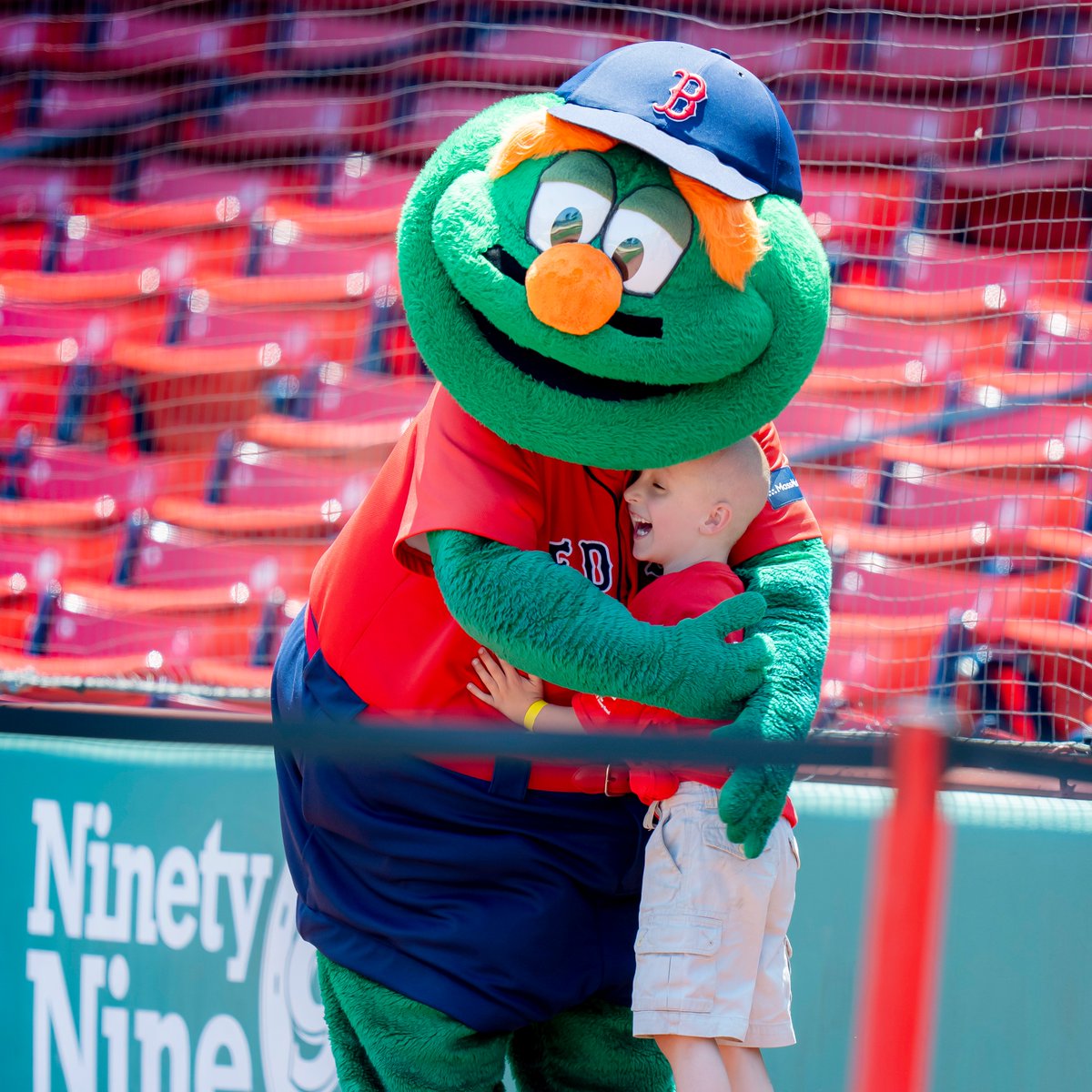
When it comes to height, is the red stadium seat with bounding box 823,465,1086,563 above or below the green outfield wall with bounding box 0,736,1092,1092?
above

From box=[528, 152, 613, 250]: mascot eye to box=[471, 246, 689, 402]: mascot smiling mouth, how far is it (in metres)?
0.03

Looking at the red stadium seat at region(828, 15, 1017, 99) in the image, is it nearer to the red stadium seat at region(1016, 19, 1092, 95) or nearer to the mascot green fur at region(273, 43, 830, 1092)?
the red stadium seat at region(1016, 19, 1092, 95)

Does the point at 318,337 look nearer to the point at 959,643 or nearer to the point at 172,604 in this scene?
the point at 172,604

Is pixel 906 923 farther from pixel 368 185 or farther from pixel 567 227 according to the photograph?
pixel 368 185

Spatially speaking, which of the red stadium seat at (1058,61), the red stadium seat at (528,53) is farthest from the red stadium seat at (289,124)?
the red stadium seat at (1058,61)

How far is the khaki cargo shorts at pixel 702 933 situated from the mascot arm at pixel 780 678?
31 millimetres

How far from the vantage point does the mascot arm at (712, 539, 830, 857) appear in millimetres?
1086

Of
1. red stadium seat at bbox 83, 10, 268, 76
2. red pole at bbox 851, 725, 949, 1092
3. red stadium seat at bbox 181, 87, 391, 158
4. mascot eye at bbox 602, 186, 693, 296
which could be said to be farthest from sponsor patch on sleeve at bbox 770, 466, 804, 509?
red stadium seat at bbox 83, 10, 268, 76

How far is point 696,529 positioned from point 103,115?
257 centimetres

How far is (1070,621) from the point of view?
2.25 m

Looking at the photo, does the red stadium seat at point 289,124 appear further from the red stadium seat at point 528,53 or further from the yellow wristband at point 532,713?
the yellow wristband at point 532,713

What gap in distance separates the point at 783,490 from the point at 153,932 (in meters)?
0.96

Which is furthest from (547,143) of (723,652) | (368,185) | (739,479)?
(368,185)

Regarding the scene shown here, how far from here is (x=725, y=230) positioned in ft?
3.59
